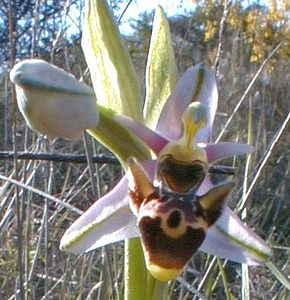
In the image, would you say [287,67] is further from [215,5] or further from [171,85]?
[171,85]

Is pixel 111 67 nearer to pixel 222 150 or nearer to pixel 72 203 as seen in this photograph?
pixel 222 150

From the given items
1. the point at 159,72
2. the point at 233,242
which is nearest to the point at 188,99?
the point at 159,72

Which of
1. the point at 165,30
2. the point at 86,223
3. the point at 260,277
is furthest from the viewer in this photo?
the point at 260,277

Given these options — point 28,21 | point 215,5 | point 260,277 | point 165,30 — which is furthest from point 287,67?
point 165,30

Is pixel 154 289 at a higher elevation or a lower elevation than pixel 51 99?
lower

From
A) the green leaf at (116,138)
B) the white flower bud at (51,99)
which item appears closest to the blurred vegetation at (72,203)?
the green leaf at (116,138)

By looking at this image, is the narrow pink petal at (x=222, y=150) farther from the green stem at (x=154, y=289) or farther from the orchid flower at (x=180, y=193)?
the green stem at (x=154, y=289)

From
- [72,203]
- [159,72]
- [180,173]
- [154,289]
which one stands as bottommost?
[72,203]
